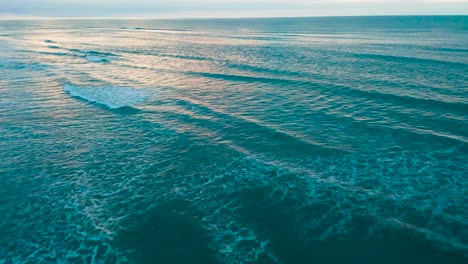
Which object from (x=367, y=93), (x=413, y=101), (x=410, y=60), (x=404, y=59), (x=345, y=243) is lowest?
(x=345, y=243)

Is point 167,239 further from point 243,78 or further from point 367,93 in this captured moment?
point 243,78

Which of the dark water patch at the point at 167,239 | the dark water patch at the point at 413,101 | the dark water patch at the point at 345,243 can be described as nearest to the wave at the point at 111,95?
the dark water patch at the point at 167,239

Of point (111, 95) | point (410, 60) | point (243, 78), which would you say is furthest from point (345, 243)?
point (410, 60)

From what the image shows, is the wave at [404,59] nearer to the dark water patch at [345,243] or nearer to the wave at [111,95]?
the wave at [111,95]

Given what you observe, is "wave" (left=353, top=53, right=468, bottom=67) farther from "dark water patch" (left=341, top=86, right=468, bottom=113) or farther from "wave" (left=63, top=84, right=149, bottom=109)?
"wave" (left=63, top=84, right=149, bottom=109)

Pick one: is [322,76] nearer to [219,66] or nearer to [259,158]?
[219,66]

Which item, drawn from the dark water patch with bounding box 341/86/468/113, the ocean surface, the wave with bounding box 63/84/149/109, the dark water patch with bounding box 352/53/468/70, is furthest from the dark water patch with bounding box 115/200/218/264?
the dark water patch with bounding box 352/53/468/70
